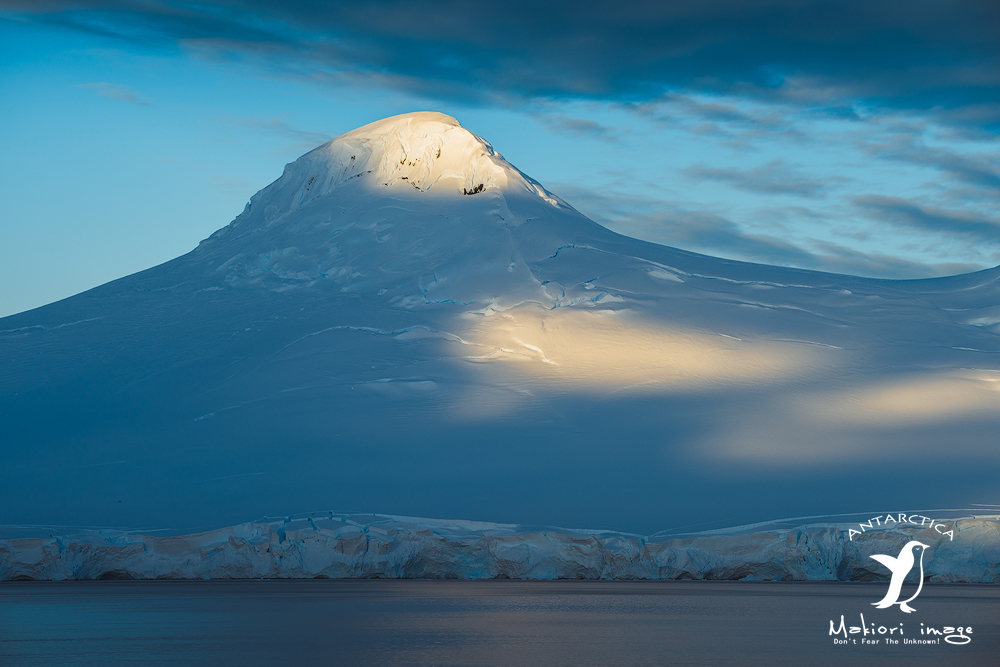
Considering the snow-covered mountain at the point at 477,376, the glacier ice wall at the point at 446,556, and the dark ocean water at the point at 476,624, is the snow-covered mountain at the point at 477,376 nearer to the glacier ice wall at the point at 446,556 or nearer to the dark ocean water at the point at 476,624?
the glacier ice wall at the point at 446,556

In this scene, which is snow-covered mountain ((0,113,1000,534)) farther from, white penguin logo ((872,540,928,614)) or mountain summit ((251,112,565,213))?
white penguin logo ((872,540,928,614))

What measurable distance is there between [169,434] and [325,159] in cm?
2485

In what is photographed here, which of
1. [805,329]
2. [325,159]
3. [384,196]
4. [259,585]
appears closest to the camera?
[259,585]

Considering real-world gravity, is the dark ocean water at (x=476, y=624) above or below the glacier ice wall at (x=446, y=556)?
below

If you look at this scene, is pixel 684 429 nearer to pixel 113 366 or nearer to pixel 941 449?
pixel 941 449

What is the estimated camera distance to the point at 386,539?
97.3 feet

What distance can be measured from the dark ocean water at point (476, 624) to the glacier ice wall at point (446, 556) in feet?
4.54

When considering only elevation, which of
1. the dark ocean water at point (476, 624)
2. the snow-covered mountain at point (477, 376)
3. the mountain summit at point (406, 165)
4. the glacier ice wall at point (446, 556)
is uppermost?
the mountain summit at point (406, 165)

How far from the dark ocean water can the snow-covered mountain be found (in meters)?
8.15

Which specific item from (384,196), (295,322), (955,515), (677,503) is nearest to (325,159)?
(384,196)

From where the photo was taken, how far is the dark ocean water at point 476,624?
1342cm

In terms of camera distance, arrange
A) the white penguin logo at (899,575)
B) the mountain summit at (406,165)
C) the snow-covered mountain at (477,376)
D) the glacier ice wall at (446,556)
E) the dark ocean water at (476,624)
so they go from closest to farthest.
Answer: the dark ocean water at (476,624)
the white penguin logo at (899,575)
the glacier ice wall at (446,556)
the snow-covered mountain at (477,376)
the mountain summit at (406,165)

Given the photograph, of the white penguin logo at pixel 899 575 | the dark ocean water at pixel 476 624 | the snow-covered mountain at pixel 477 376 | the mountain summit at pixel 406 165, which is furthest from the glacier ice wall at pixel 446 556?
the mountain summit at pixel 406 165

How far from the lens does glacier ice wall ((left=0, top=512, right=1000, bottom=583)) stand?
93.5ft
